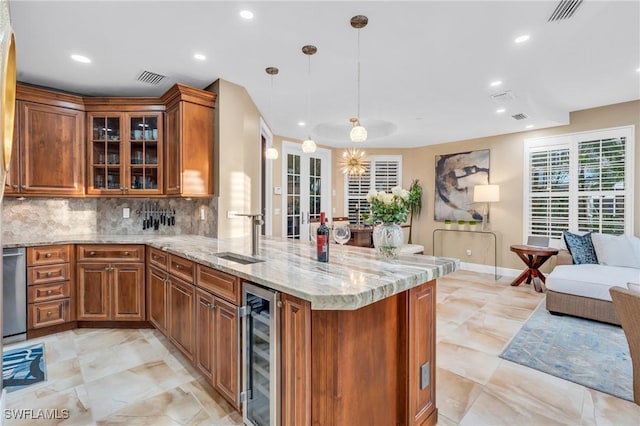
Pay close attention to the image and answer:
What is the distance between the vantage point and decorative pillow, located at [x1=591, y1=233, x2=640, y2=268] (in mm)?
3915

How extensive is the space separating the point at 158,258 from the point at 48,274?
1204 mm

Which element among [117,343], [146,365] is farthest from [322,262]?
[117,343]

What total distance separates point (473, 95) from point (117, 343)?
4885mm

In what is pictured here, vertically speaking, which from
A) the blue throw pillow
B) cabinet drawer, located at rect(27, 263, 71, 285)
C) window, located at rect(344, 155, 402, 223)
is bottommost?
cabinet drawer, located at rect(27, 263, 71, 285)

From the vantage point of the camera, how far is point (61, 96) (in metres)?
3.38

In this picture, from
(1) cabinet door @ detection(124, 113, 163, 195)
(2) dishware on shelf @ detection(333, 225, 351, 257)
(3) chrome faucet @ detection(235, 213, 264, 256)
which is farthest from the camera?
(1) cabinet door @ detection(124, 113, 163, 195)

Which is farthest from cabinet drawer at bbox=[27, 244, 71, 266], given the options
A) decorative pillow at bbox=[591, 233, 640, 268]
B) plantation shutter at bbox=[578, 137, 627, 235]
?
plantation shutter at bbox=[578, 137, 627, 235]

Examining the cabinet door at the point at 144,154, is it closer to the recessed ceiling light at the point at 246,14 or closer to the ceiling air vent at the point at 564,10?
the recessed ceiling light at the point at 246,14

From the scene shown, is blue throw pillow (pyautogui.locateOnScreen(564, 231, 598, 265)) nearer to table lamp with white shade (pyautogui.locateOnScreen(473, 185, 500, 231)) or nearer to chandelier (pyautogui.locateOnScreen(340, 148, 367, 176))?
table lamp with white shade (pyautogui.locateOnScreen(473, 185, 500, 231))

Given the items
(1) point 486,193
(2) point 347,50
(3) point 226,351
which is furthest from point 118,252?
(1) point 486,193

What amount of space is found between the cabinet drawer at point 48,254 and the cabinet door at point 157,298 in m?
0.88

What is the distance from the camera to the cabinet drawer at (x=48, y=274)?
3041 millimetres

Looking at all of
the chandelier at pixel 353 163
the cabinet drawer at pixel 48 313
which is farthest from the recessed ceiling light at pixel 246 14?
the chandelier at pixel 353 163

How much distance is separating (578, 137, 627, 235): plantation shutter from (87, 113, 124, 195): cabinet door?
6.54 m
